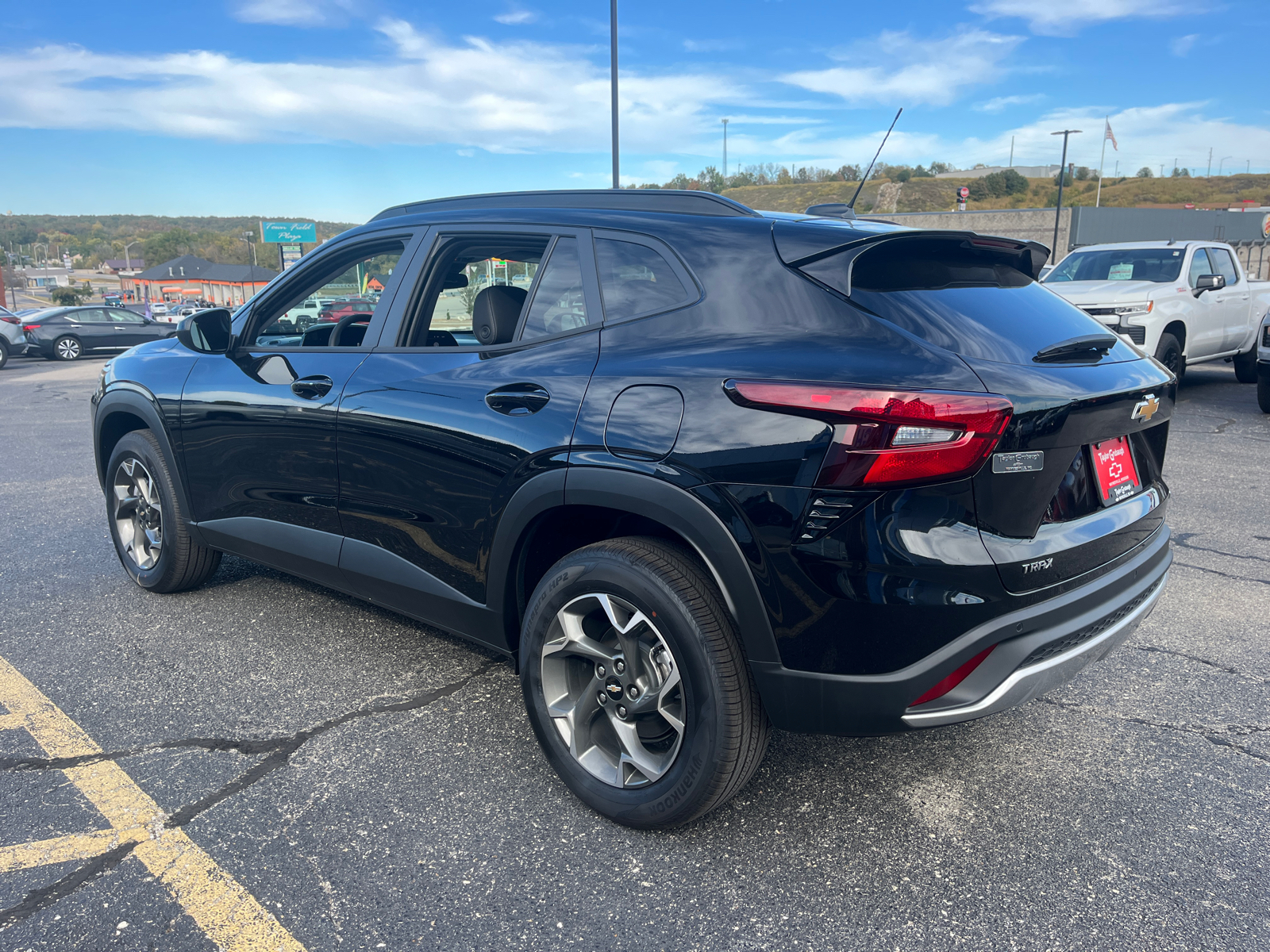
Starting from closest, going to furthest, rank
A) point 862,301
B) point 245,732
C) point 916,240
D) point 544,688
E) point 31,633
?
point 862,301
point 916,240
point 544,688
point 245,732
point 31,633

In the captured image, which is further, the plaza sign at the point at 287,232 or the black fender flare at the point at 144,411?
the plaza sign at the point at 287,232

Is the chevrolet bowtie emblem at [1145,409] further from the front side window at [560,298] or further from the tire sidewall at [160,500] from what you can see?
the tire sidewall at [160,500]

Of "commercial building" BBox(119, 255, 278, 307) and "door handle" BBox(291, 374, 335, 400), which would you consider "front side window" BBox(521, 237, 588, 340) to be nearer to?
"door handle" BBox(291, 374, 335, 400)

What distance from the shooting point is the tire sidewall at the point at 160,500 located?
4.17m

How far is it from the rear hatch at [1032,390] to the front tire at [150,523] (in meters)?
3.22

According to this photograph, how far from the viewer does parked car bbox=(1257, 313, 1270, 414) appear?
9.51 meters

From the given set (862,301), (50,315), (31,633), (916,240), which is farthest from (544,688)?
(50,315)

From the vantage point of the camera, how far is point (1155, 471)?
271 cm

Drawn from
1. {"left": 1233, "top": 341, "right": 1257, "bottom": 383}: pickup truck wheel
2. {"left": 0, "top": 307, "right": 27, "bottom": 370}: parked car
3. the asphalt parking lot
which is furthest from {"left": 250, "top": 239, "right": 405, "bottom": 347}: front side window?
{"left": 0, "top": 307, "right": 27, "bottom": 370}: parked car

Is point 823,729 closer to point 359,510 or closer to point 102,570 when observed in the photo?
point 359,510

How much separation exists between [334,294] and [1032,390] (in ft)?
11.4

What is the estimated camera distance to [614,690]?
2.50 m

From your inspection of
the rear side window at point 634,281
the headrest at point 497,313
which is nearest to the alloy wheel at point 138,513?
the headrest at point 497,313

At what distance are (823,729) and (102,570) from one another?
14.2 feet
